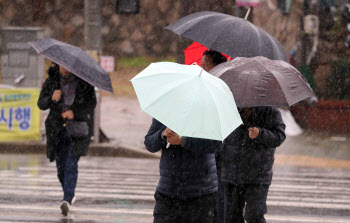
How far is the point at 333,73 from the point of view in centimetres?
2181

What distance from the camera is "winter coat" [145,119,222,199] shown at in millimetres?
5332

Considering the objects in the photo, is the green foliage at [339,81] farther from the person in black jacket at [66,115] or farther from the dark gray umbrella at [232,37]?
the dark gray umbrella at [232,37]

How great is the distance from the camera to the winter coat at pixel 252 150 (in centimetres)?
629

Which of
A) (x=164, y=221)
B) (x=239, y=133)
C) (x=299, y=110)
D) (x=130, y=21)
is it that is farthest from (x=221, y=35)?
(x=130, y=21)

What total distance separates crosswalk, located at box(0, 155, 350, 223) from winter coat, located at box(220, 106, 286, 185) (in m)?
2.41

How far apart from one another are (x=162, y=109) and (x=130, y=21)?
32.7 meters

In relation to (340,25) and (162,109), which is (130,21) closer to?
(340,25)

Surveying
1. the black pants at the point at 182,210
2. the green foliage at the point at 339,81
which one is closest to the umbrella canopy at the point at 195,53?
the black pants at the point at 182,210

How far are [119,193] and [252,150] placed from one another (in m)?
4.30

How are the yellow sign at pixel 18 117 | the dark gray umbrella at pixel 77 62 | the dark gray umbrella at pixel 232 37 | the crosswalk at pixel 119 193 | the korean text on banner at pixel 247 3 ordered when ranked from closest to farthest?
the dark gray umbrella at pixel 232 37 → the dark gray umbrella at pixel 77 62 → the crosswalk at pixel 119 193 → the korean text on banner at pixel 247 3 → the yellow sign at pixel 18 117

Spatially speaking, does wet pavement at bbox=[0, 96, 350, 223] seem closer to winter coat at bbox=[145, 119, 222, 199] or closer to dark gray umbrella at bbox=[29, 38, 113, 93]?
dark gray umbrella at bbox=[29, 38, 113, 93]

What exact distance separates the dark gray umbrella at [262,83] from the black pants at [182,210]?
85cm

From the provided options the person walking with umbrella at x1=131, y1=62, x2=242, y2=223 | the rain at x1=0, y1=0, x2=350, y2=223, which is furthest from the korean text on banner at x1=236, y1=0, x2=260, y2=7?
the person walking with umbrella at x1=131, y1=62, x2=242, y2=223

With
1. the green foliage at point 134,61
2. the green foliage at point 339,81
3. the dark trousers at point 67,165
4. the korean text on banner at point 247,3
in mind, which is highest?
the korean text on banner at point 247,3
